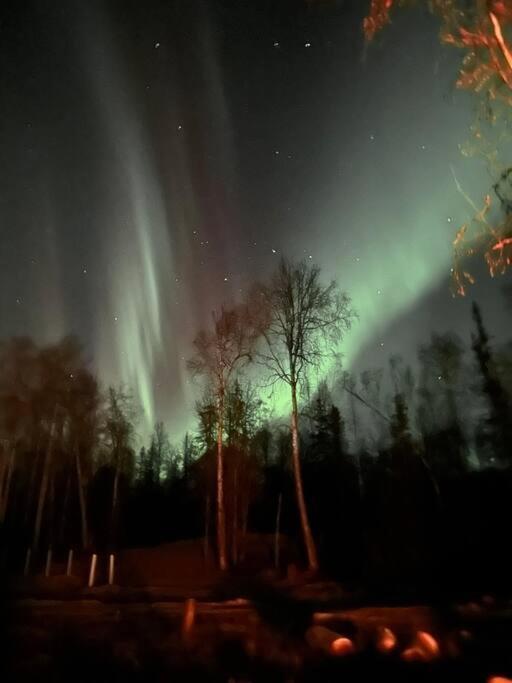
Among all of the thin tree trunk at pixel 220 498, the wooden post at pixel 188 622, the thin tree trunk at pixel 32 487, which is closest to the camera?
the wooden post at pixel 188 622

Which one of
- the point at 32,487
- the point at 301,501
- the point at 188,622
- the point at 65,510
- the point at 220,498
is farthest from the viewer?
the point at 65,510

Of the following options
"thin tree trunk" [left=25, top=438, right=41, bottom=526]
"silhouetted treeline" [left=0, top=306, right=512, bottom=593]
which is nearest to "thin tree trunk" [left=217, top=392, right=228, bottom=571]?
"silhouetted treeline" [left=0, top=306, right=512, bottom=593]

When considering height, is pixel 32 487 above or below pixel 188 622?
above

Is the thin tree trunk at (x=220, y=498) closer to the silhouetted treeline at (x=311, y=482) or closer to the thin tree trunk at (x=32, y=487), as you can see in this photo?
the silhouetted treeline at (x=311, y=482)

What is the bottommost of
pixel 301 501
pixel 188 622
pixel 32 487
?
pixel 188 622

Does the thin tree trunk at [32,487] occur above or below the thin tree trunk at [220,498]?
above

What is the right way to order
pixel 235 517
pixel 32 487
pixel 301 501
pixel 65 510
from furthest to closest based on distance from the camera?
1. pixel 65 510
2. pixel 32 487
3. pixel 235 517
4. pixel 301 501

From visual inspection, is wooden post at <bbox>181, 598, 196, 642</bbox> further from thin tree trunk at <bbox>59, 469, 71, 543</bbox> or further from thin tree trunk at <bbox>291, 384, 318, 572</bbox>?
thin tree trunk at <bbox>59, 469, 71, 543</bbox>

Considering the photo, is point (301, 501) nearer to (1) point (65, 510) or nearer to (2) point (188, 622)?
(2) point (188, 622)

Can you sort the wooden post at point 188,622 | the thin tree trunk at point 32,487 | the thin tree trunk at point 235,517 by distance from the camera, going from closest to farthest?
the wooden post at point 188,622
the thin tree trunk at point 235,517
the thin tree trunk at point 32,487

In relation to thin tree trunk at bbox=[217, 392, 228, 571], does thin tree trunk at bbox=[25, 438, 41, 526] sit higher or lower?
higher

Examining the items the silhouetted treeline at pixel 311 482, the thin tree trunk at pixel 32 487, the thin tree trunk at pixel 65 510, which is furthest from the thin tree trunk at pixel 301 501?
the thin tree trunk at pixel 65 510

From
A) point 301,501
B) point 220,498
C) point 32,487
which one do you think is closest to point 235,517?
point 220,498

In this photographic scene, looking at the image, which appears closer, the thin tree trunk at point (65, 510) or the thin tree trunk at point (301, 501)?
the thin tree trunk at point (301, 501)
